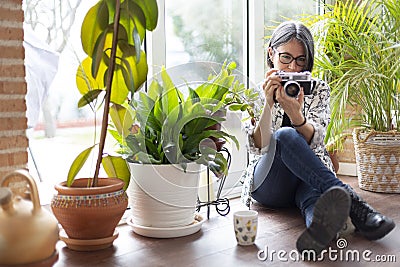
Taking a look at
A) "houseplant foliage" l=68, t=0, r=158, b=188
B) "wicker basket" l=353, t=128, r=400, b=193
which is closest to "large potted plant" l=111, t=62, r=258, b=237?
"houseplant foliage" l=68, t=0, r=158, b=188

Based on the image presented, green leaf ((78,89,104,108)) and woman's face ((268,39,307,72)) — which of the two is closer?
green leaf ((78,89,104,108))

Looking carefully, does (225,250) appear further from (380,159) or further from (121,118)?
(380,159)

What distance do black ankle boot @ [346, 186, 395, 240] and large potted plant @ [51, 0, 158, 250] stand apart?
884mm

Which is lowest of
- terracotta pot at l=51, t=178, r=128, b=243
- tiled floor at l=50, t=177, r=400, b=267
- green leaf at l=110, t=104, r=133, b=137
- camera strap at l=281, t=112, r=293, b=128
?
tiled floor at l=50, t=177, r=400, b=267

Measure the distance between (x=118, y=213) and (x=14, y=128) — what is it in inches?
19.3

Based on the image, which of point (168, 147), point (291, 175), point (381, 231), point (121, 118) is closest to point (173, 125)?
point (168, 147)

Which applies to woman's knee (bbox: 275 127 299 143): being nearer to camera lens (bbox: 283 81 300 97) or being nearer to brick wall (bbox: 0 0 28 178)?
camera lens (bbox: 283 81 300 97)

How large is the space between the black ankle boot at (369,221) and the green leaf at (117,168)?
888 millimetres

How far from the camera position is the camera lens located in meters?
2.33

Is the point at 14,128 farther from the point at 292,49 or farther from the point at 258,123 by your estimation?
the point at 292,49

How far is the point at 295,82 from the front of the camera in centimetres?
234

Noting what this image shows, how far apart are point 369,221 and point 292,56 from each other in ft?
2.67

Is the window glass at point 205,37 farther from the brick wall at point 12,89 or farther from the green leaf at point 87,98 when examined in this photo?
the brick wall at point 12,89

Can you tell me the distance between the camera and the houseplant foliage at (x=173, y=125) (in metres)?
2.22
